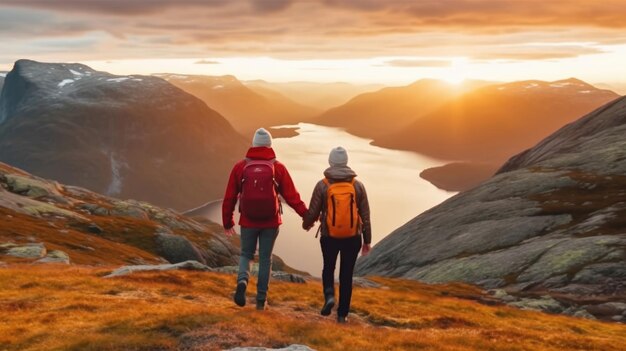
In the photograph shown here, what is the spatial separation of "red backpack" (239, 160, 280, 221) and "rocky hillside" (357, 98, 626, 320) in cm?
3311

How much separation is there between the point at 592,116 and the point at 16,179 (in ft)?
437

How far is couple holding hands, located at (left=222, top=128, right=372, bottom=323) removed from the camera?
18.5 metres

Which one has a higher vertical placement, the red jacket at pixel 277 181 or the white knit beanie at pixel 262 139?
the white knit beanie at pixel 262 139

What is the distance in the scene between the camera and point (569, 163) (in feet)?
327

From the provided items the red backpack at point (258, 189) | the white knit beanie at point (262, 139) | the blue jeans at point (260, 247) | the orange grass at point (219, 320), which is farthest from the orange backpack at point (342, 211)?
the orange grass at point (219, 320)

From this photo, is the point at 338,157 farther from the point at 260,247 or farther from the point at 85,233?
the point at 85,233

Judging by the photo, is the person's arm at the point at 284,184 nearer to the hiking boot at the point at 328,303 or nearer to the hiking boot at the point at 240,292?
the hiking boot at the point at 240,292

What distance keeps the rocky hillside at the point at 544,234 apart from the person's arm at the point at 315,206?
31527mm

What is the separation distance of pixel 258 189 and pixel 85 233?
83.1 m

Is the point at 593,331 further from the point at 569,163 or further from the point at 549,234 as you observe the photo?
the point at 569,163

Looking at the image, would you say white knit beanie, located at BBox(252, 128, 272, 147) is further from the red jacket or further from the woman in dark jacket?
the woman in dark jacket

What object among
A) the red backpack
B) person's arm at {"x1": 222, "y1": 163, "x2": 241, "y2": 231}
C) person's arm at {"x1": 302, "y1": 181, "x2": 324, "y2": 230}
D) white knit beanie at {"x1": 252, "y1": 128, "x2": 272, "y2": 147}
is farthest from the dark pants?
white knit beanie at {"x1": 252, "y1": 128, "x2": 272, "y2": 147}

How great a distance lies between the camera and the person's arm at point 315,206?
1883cm

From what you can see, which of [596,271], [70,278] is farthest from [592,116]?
[70,278]
